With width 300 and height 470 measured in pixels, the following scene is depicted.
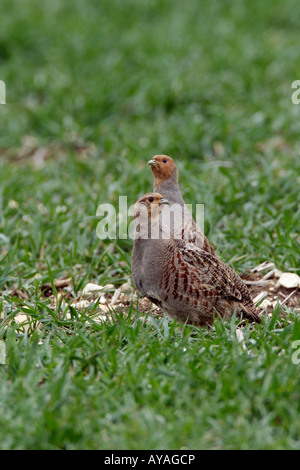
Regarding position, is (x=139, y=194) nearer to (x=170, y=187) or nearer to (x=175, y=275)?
(x=170, y=187)

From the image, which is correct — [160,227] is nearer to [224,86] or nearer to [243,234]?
[243,234]

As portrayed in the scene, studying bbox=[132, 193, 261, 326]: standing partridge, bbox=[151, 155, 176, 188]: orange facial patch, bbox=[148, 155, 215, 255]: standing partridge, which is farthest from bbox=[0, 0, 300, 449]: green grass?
bbox=[151, 155, 176, 188]: orange facial patch

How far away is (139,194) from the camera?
19.0 feet

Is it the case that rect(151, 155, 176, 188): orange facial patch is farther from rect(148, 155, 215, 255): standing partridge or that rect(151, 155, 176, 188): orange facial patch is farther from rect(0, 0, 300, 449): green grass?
rect(0, 0, 300, 449): green grass

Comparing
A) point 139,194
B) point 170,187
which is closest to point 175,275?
point 170,187

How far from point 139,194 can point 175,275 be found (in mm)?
2155

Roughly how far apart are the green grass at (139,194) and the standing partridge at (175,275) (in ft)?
0.47

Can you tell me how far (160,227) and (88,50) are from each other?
5.27 meters

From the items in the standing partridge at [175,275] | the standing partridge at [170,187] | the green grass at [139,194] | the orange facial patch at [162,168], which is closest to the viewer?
the green grass at [139,194]

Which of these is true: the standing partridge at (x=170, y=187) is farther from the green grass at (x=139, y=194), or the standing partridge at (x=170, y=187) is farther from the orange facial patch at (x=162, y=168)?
the green grass at (x=139, y=194)

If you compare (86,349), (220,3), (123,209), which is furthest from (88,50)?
(86,349)

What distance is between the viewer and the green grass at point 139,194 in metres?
3.01

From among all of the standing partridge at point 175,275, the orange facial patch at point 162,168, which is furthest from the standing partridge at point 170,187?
the standing partridge at point 175,275
